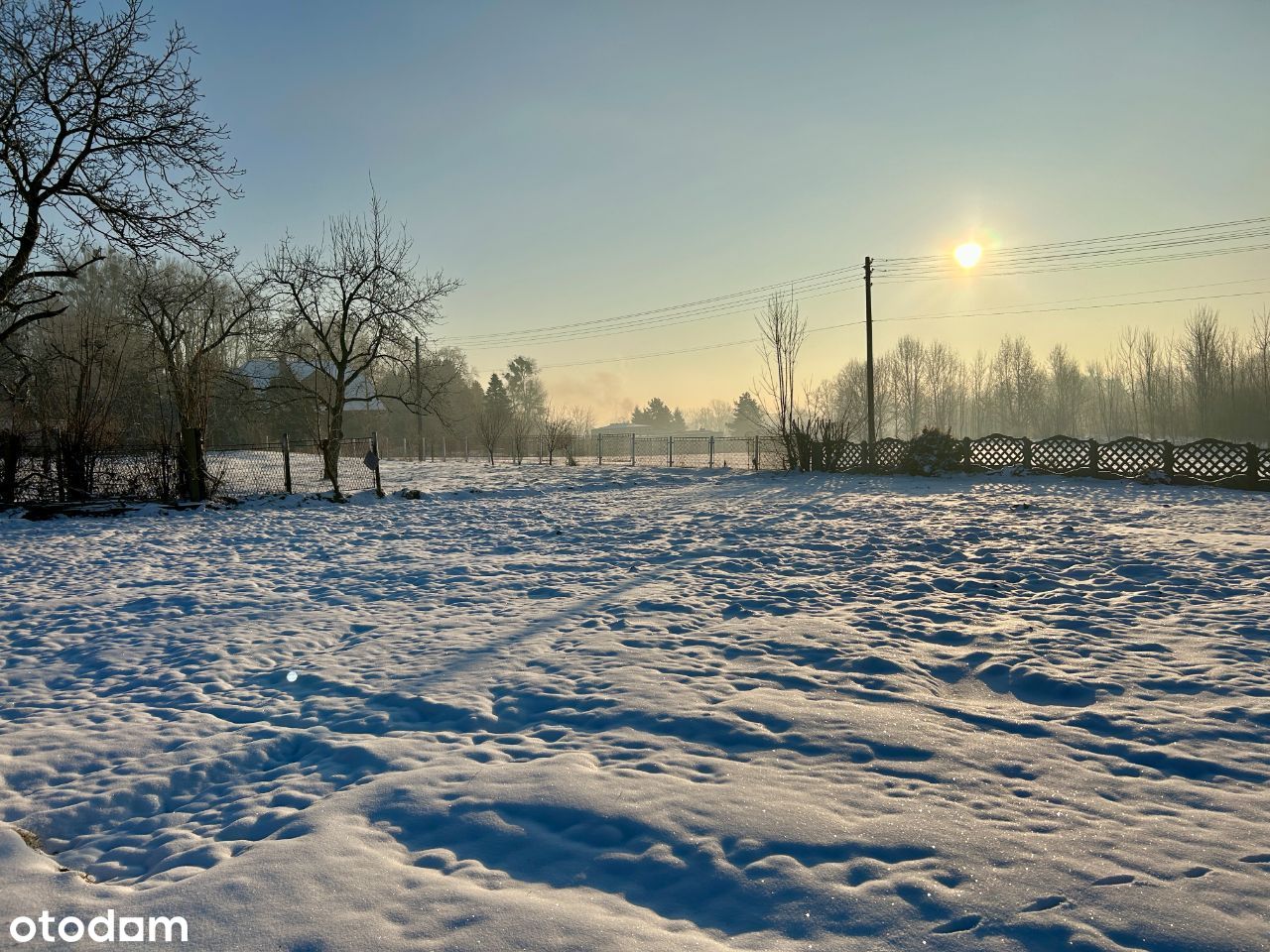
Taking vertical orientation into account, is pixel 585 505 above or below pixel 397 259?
below

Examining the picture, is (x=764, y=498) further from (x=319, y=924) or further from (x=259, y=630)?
(x=319, y=924)

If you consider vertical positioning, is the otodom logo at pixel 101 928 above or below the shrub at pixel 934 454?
below

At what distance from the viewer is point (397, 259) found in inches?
830

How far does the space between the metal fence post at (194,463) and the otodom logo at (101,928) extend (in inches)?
550

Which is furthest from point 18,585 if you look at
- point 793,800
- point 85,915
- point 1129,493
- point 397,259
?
point 1129,493

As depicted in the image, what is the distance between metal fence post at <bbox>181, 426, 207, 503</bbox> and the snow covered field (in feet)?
20.9

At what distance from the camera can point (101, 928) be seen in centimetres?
212

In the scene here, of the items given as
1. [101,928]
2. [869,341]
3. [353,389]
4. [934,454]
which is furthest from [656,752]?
[353,389]

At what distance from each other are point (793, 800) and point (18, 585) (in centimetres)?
889

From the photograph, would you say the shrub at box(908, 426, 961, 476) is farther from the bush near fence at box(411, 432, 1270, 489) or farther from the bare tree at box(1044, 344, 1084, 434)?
the bare tree at box(1044, 344, 1084, 434)

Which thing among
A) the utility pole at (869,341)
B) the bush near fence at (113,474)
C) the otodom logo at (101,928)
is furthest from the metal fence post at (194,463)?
the utility pole at (869,341)

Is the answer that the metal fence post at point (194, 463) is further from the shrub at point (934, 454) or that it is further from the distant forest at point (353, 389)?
the shrub at point (934, 454)

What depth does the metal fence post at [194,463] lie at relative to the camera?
14.1 m

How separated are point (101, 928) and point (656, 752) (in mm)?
2217
